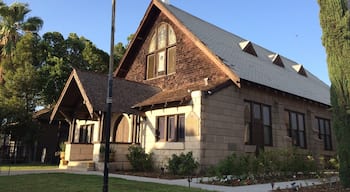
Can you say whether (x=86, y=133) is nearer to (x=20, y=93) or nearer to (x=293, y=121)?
(x=20, y=93)

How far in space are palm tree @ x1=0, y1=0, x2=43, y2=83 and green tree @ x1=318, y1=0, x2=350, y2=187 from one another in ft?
86.3

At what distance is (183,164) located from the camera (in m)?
14.0

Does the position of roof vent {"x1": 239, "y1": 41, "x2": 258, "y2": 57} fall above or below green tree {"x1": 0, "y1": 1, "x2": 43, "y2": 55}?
below

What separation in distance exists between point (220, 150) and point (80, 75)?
28.8 ft

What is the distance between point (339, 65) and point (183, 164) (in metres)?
7.55

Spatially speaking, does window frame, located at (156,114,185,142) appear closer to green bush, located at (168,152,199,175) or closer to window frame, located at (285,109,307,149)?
A: green bush, located at (168,152,199,175)

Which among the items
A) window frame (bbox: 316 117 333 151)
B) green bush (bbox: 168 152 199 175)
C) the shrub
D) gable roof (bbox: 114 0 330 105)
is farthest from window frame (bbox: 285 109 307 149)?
green bush (bbox: 168 152 199 175)

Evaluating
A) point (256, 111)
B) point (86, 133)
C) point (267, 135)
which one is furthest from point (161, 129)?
point (86, 133)

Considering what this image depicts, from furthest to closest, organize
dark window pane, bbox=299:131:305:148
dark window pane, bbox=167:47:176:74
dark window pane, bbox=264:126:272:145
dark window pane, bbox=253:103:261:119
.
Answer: dark window pane, bbox=299:131:305:148
dark window pane, bbox=167:47:176:74
dark window pane, bbox=264:126:272:145
dark window pane, bbox=253:103:261:119

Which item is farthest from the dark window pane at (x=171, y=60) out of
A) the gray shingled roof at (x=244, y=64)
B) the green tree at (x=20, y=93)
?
the green tree at (x=20, y=93)

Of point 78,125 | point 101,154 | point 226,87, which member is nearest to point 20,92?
point 78,125

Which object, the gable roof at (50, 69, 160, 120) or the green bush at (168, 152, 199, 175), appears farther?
the gable roof at (50, 69, 160, 120)

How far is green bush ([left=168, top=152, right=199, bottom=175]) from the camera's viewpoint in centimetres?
1399

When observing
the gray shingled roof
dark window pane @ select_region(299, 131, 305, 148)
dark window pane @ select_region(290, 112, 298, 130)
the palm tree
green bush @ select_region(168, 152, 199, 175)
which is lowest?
green bush @ select_region(168, 152, 199, 175)
